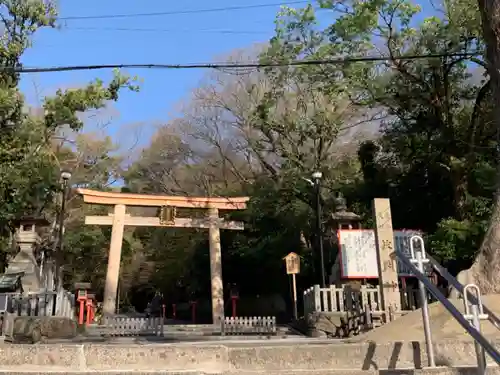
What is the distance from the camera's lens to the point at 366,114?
23484 millimetres

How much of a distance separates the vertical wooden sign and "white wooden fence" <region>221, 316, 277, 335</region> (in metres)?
5.05

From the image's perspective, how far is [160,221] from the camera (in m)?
20.1

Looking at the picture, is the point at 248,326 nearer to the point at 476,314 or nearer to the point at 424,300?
the point at 424,300

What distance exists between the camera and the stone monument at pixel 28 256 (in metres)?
16.6

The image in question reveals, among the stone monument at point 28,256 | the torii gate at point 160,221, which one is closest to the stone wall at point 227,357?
the stone monument at point 28,256

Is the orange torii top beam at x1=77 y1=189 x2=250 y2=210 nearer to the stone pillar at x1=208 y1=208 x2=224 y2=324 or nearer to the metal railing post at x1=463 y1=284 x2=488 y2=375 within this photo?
the stone pillar at x1=208 y1=208 x2=224 y2=324

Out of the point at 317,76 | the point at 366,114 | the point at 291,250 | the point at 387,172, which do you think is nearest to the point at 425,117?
the point at 387,172

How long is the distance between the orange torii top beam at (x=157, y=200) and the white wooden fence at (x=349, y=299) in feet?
24.2

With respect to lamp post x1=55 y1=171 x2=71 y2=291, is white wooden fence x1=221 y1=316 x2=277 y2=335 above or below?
below

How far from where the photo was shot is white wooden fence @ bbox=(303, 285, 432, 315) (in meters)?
13.0

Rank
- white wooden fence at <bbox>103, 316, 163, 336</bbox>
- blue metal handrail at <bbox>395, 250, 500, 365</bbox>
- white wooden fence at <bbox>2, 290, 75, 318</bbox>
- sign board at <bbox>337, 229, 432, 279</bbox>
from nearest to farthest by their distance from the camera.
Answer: blue metal handrail at <bbox>395, 250, 500, 365</bbox> < sign board at <bbox>337, 229, 432, 279</bbox> < white wooden fence at <bbox>2, 290, 75, 318</bbox> < white wooden fence at <bbox>103, 316, 163, 336</bbox>

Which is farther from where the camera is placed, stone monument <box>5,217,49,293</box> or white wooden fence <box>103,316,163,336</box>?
stone monument <box>5,217,49,293</box>

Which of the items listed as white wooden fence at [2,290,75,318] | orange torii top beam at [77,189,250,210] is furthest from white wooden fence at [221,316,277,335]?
orange torii top beam at [77,189,250,210]

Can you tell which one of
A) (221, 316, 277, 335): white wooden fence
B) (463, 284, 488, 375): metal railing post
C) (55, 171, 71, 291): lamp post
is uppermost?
(55, 171, 71, 291): lamp post
